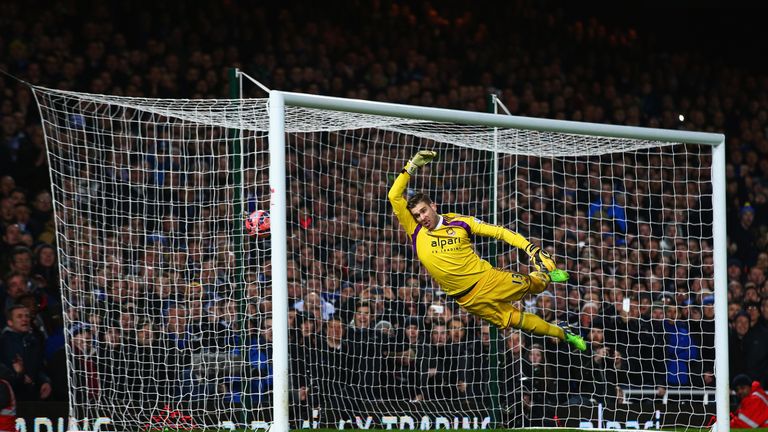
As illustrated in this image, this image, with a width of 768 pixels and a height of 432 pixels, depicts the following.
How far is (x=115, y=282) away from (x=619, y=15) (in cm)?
1032

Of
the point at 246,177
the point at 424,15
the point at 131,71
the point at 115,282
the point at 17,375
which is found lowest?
the point at 17,375

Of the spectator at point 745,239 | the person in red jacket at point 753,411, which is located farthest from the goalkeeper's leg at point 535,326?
the spectator at point 745,239

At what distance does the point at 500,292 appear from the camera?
9.20 metres

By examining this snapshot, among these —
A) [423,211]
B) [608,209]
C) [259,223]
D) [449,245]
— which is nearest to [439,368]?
[449,245]

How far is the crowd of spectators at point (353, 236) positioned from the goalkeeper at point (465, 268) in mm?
1060

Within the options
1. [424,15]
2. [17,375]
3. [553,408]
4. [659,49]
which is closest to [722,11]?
[659,49]

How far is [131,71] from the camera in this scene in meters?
11.8

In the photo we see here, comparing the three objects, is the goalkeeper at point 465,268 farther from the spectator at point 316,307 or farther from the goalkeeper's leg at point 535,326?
the spectator at point 316,307

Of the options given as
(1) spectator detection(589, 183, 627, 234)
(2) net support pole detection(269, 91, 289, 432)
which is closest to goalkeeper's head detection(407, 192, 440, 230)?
(2) net support pole detection(269, 91, 289, 432)

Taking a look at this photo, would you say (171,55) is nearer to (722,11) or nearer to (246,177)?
(246,177)

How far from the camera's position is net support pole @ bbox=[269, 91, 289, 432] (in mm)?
7242

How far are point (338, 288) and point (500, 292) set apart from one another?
242 cm

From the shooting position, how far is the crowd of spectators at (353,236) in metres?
9.65

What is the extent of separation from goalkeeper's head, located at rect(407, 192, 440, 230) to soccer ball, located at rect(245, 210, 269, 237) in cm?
125
